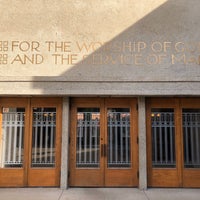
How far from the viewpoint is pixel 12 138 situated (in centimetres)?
674

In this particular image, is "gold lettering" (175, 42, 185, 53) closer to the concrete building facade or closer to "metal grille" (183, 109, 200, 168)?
the concrete building facade

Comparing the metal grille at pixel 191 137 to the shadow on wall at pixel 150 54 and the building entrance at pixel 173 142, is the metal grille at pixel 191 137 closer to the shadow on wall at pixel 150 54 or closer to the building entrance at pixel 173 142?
the building entrance at pixel 173 142

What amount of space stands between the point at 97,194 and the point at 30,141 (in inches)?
98.6

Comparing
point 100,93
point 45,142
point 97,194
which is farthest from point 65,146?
point 100,93

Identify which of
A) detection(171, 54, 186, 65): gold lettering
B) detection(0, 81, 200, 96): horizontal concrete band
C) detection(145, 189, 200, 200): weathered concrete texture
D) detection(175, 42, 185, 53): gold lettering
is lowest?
detection(145, 189, 200, 200): weathered concrete texture

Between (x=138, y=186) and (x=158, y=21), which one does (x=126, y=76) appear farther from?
(x=138, y=186)

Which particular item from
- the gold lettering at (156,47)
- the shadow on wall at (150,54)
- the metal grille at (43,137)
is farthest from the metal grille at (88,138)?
the gold lettering at (156,47)

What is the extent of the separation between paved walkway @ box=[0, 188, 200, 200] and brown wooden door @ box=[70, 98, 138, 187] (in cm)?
37

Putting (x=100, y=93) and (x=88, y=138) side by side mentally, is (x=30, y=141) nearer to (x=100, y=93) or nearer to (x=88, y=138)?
(x=88, y=138)

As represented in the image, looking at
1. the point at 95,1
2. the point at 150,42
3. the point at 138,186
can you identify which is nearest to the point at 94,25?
the point at 95,1

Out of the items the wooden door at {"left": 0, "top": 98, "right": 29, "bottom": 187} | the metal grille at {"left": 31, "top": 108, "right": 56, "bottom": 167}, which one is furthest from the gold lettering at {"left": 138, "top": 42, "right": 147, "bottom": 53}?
the wooden door at {"left": 0, "top": 98, "right": 29, "bottom": 187}

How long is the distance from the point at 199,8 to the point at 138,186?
5538mm

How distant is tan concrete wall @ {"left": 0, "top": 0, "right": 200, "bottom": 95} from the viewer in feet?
20.6

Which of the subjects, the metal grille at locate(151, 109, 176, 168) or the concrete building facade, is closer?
the concrete building facade
